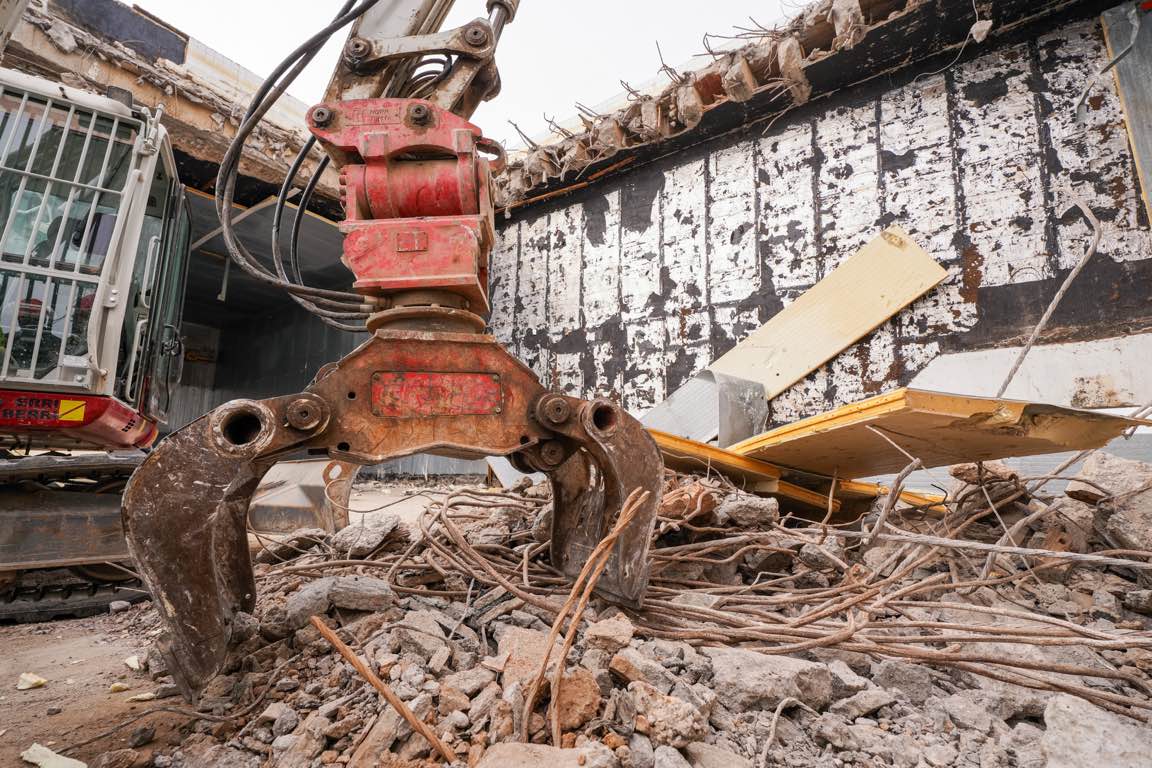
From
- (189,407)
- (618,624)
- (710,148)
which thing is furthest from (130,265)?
(189,407)

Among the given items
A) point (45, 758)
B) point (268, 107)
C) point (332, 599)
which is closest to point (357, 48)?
point (268, 107)

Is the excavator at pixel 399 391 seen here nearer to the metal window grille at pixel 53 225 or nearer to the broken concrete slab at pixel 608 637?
the broken concrete slab at pixel 608 637

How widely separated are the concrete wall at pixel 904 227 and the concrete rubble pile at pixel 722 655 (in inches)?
73.6

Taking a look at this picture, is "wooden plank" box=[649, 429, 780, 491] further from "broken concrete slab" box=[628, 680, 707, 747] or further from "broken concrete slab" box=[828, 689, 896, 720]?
"broken concrete slab" box=[628, 680, 707, 747]

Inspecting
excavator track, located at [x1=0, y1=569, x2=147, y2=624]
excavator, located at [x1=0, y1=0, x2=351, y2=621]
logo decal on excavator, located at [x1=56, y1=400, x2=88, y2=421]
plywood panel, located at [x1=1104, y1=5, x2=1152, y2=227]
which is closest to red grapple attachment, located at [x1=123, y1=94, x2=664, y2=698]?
excavator, located at [x1=0, y1=0, x2=351, y2=621]

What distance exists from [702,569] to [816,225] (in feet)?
12.1

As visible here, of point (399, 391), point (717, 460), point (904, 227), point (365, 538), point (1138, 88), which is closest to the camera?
point (399, 391)

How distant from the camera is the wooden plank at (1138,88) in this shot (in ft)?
11.5

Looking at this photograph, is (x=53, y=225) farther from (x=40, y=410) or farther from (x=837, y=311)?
(x=837, y=311)

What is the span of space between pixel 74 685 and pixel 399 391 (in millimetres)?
1395

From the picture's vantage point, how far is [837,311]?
4445 mm

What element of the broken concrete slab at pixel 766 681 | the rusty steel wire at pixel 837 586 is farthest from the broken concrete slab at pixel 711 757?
the rusty steel wire at pixel 837 586

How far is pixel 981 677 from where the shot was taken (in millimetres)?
1414

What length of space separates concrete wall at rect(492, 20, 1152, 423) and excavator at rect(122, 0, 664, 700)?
11.4 ft
